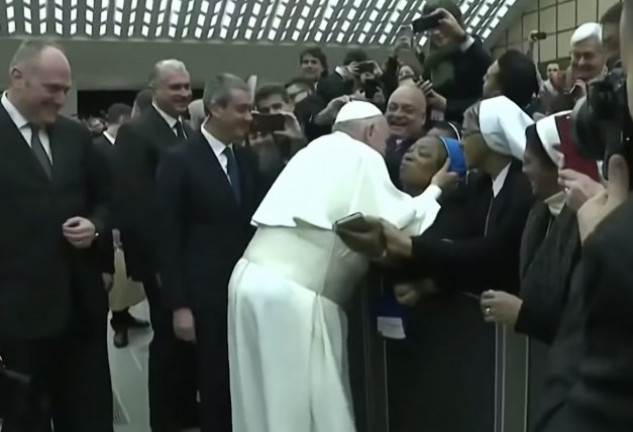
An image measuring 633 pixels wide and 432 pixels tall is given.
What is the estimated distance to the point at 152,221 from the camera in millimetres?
4582

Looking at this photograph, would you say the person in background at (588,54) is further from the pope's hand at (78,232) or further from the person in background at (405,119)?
the pope's hand at (78,232)

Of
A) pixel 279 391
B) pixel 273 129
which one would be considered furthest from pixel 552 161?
pixel 273 129

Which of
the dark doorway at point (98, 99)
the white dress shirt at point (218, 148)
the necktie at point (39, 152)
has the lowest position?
the dark doorway at point (98, 99)

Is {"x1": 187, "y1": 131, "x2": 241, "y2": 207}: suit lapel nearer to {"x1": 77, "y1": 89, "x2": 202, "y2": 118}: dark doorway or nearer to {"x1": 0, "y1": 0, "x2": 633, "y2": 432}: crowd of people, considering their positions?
{"x1": 0, "y1": 0, "x2": 633, "y2": 432}: crowd of people

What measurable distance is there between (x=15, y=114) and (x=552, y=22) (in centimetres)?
918

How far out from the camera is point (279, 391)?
12.3 ft

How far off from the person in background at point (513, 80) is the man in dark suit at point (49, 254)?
1624 mm

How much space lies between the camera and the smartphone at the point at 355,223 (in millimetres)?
3523

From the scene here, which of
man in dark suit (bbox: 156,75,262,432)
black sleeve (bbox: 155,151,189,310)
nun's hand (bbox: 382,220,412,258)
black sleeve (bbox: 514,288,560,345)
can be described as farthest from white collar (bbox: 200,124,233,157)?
black sleeve (bbox: 514,288,560,345)

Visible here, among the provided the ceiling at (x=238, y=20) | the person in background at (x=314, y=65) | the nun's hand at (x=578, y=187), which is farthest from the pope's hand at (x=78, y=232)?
the ceiling at (x=238, y=20)

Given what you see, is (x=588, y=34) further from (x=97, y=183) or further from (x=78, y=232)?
(x=78, y=232)

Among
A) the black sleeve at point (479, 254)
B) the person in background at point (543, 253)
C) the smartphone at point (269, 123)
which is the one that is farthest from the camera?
the smartphone at point (269, 123)

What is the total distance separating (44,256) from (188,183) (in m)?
0.73

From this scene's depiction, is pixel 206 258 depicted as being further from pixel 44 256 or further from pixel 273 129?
pixel 273 129
